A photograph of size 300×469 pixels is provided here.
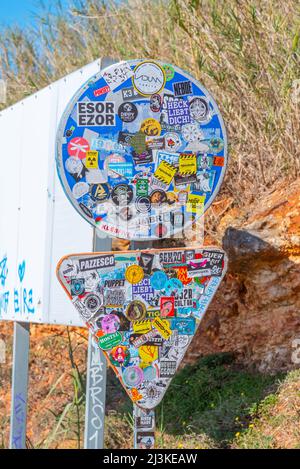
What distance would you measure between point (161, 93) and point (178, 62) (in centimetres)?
334

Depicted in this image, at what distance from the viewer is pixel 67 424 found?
582cm

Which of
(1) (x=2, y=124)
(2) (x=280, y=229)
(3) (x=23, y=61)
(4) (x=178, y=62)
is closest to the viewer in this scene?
(2) (x=280, y=229)

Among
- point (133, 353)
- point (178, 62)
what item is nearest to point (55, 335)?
point (178, 62)

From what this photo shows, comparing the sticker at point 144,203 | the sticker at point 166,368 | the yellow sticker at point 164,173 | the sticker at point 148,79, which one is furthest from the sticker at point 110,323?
the sticker at point 148,79

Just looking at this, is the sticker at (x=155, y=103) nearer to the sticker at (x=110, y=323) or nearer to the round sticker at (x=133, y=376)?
the sticker at (x=110, y=323)

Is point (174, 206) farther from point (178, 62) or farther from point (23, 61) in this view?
point (23, 61)

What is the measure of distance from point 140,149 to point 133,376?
102cm

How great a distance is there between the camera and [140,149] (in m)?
4.04

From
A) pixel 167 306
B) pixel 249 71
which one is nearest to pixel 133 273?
pixel 167 306

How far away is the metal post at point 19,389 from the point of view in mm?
5504

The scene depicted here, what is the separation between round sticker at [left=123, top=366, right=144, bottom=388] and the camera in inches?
151

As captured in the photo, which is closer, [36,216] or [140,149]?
[140,149]

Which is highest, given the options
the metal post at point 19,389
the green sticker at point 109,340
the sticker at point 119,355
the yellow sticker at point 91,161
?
the yellow sticker at point 91,161

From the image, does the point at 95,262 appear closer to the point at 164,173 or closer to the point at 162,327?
the point at 162,327
